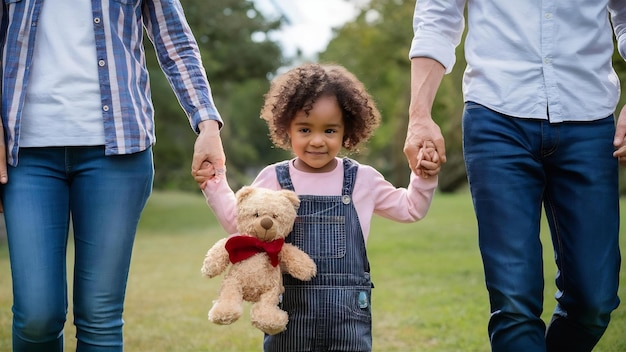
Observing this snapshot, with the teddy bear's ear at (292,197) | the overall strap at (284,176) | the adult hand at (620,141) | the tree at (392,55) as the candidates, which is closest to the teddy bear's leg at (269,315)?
the teddy bear's ear at (292,197)

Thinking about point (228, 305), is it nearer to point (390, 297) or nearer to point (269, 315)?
point (269, 315)

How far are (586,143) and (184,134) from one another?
20488mm

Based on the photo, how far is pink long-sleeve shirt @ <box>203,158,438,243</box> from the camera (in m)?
3.00

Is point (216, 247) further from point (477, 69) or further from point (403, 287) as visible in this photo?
point (403, 287)

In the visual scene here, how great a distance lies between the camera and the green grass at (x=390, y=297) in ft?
16.9

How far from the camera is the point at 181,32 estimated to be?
2908 mm

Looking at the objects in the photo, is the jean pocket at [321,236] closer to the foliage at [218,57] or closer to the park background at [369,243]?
the park background at [369,243]

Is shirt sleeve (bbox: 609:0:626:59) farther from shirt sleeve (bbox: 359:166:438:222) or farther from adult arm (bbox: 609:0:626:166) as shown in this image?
shirt sleeve (bbox: 359:166:438:222)

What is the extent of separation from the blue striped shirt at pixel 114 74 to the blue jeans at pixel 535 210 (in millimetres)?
993

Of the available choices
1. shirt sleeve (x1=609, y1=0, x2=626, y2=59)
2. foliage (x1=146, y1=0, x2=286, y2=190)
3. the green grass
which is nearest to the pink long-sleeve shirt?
shirt sleeve (x1=609, y1=0, x2=626, y2=59)

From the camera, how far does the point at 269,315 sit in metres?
2.75

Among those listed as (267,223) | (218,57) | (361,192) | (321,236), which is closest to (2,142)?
(267,223)

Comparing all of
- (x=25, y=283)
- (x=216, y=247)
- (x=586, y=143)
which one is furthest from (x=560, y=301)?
(x=25, y=283)

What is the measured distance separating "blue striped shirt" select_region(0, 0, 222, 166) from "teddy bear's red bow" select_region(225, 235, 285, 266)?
0.44m
